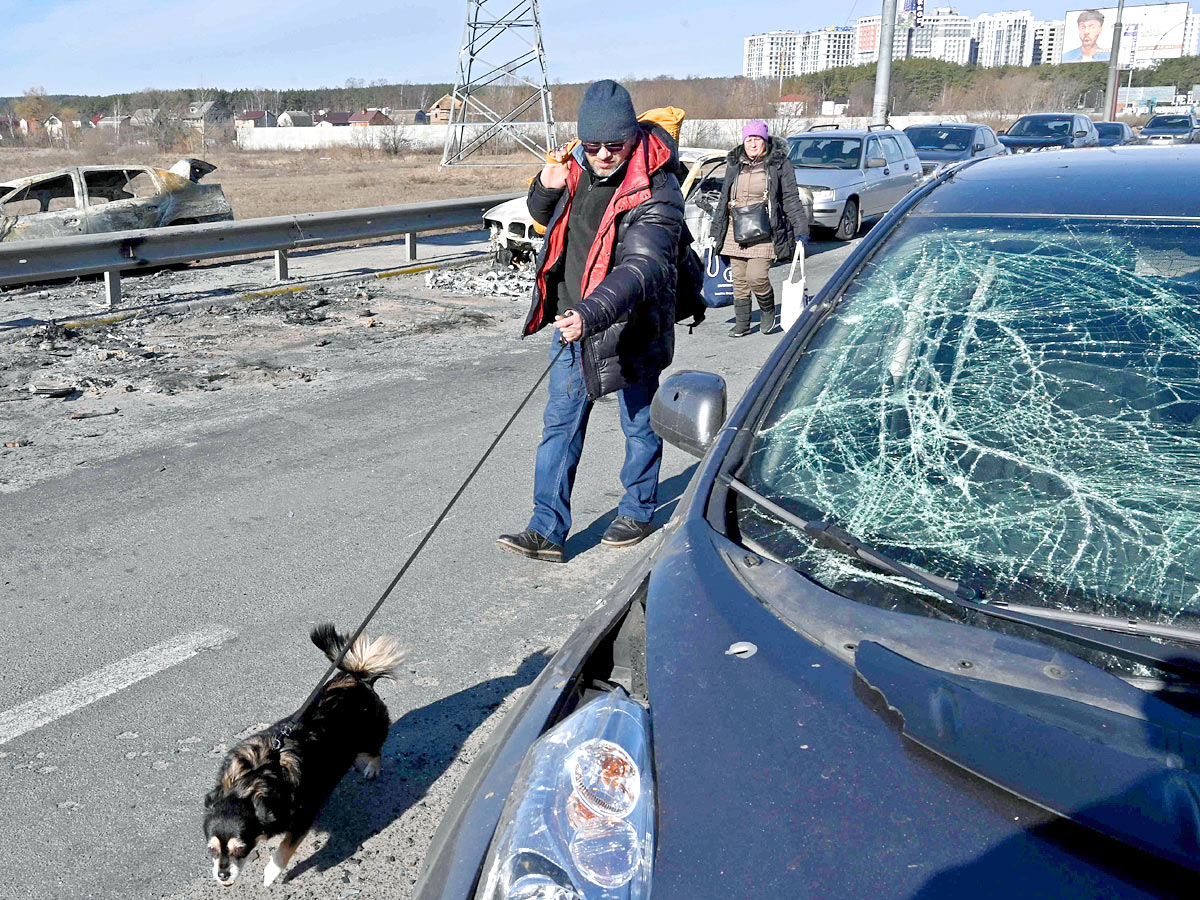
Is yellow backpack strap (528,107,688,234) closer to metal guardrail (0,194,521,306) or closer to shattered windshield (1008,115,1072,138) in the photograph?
metal guardrail (0,194,521,306)

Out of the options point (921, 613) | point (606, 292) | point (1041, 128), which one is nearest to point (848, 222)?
point (1041, 128)

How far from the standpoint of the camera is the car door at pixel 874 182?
648 inches

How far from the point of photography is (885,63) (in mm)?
22109

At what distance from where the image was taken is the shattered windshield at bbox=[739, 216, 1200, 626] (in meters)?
2.07

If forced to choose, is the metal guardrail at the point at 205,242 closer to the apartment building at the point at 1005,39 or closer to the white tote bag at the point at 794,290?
the white tote bag at the point at 794,290

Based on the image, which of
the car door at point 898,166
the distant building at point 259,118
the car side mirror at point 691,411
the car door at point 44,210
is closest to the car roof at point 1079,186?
the car side mirror at point 691,411

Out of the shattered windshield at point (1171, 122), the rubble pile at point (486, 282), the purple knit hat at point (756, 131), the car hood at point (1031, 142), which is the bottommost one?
the rubble pile at point (486, 282)

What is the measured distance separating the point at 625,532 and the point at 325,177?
32240mm

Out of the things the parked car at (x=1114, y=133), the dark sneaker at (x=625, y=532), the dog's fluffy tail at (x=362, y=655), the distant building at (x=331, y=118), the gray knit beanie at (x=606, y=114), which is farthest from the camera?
the distant building at (x=331, y=118)

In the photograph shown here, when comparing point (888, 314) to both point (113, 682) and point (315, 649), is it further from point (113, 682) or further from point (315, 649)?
point (113, 682)

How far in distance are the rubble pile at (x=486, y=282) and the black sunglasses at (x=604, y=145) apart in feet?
24.0

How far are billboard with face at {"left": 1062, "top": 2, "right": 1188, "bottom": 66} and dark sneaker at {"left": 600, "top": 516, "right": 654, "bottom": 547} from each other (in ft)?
255

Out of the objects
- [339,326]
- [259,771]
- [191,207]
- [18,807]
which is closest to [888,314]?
[259,771]

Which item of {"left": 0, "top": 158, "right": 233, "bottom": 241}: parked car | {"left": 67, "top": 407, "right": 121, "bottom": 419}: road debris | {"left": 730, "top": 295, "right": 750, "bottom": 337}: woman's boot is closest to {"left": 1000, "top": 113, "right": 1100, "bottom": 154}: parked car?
{"left": 730, "top": 295, "right": 750, "bottom": 337}: woman's boot
